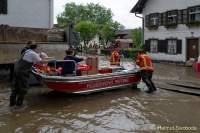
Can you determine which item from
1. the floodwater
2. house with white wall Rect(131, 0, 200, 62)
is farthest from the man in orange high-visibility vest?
house with white wall Rect(131, 0, 200, 62)

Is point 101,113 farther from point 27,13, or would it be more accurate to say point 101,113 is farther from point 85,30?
point 85,30

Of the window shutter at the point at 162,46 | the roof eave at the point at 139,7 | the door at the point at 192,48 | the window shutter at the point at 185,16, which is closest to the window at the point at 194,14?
the window shutter at the point at 185,16

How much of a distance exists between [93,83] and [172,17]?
56.9ft

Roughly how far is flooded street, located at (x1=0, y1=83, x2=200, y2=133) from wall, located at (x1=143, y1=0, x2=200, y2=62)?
547 inches

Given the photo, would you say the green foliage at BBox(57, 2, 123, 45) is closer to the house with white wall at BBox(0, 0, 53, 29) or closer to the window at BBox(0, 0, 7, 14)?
the house with white wall at BBox(0, 0, 53, 29)

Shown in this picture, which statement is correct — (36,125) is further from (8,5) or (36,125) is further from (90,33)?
(90,33)

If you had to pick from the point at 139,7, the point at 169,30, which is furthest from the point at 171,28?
the point at 139,7

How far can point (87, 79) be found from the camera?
36.6 ft

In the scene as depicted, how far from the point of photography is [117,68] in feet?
43.6

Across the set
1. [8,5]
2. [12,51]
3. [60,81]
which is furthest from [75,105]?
[8,5]

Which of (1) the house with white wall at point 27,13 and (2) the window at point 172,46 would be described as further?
(2) the window at point 172,46

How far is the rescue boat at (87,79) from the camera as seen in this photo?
1055 centimetres

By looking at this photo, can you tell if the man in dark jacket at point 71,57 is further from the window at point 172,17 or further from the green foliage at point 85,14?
the green foliage at point 85,14

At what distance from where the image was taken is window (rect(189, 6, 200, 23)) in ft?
81.0
